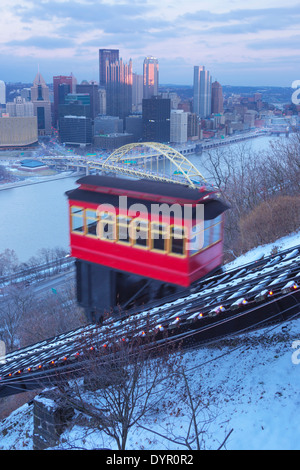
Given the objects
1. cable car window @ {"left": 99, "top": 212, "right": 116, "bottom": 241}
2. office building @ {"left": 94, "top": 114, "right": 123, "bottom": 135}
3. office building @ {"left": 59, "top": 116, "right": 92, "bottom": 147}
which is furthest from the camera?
office building @ {"left": 94, "top": 114, "right": 123, "bottom": 135}

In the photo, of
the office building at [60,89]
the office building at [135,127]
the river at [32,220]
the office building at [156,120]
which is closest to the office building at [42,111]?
the office building at [60,89]

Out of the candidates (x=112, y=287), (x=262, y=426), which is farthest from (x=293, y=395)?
(x=112, y=287)

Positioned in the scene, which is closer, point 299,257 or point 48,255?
point 299,257

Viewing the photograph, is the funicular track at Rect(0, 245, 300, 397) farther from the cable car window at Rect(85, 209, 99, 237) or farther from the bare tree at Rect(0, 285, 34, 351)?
the bare tree at Rect(0, 285, 34, 351)

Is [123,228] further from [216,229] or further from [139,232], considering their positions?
[216,229]

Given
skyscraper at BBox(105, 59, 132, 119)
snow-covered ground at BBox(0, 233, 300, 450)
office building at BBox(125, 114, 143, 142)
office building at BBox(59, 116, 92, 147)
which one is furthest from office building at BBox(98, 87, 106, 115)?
snow-covered ground at BBox(0, 233, 300, 450)

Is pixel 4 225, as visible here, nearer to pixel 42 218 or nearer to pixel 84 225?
pixel 42 218

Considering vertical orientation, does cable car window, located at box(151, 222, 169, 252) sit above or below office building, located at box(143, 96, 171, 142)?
below

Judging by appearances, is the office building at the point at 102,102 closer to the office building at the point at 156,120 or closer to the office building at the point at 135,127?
the office building at the point at 135,127

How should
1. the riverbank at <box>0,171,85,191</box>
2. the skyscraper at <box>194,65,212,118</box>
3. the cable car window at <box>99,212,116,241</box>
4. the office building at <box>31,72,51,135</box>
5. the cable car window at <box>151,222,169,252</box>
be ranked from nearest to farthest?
1. the cable car window at <box>151,222,169,252</box>
2. the cable car window at <box>99,212,116,241</box>
3. the riverbank at <box>0,171,85,191</box>
4. the office building at <box>31,72,51,135</box>
5. the skyscraper at <box>194,65,212,118</box>
